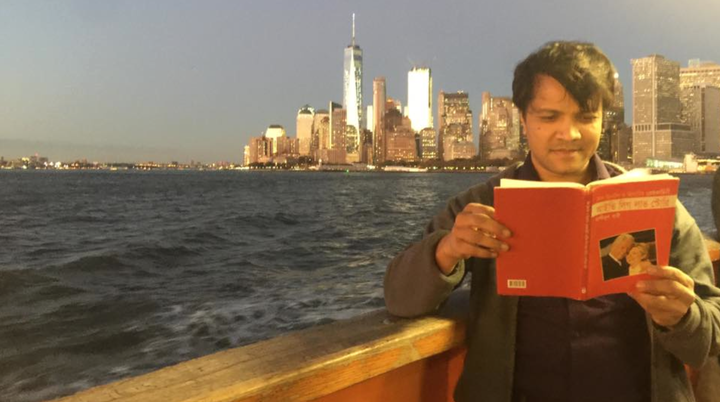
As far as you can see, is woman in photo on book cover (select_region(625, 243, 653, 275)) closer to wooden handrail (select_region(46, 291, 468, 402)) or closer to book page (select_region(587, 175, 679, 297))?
book page (select_region(587, 175, 679, 297))

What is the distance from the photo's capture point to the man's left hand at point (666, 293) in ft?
4.80

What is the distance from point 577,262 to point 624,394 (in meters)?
0.62

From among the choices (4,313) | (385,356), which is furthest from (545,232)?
(4,313)

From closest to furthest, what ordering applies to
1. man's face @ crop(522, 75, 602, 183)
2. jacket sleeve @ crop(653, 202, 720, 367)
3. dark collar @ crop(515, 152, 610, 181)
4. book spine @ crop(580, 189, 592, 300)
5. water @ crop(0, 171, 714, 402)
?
book spine @ crop(580, 189, 592, 300) < jacket sleeve @ crop(653, 202, 720, 367) < man's face @ crop(522, 75, 602, 183) < dark collar @ crop(515, 152, 610, 181) < water @ crop(0, 171, 714, 402)

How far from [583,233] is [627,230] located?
120 millimetres

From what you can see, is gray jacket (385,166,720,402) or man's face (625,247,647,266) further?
gray jacket (385,166,720,402)

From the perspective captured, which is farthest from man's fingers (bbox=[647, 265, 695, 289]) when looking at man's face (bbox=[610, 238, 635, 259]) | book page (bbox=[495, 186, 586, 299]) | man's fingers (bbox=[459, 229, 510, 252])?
man's fingers (bbox=[459, 229, 510, 252])

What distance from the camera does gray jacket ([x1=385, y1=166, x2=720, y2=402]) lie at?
1.64m

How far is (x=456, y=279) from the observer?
1.76 meters

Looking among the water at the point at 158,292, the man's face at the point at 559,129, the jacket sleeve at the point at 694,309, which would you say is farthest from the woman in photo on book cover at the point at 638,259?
Answer: the water at the point at 158,292

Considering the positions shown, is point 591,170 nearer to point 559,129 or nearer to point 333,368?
point 559,129

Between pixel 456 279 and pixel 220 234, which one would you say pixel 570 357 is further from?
pixel 220 234

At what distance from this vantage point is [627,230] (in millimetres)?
1387

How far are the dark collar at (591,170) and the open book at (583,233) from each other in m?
0.41
